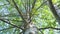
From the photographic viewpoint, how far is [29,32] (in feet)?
4.46

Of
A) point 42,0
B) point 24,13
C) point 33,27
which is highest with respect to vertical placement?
point 42,0

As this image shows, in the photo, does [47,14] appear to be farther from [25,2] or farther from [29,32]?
[29,32]

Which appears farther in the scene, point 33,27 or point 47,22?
point 47,22

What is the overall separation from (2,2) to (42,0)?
480mm

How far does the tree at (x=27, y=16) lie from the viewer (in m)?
1.42

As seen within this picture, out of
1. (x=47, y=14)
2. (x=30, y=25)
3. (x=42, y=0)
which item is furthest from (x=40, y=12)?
(x=30, y=25)

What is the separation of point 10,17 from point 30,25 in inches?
14.3

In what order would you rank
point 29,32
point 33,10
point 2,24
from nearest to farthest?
point 29,32
point 33,10
point 2,24

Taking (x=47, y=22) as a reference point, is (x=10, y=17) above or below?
above

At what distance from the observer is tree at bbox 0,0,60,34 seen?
4.65ft

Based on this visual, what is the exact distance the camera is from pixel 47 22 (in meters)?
1.86

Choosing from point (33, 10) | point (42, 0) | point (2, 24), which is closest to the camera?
point (33, 10)

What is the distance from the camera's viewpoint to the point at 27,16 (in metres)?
1.48

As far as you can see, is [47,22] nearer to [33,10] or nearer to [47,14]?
[47,14]
